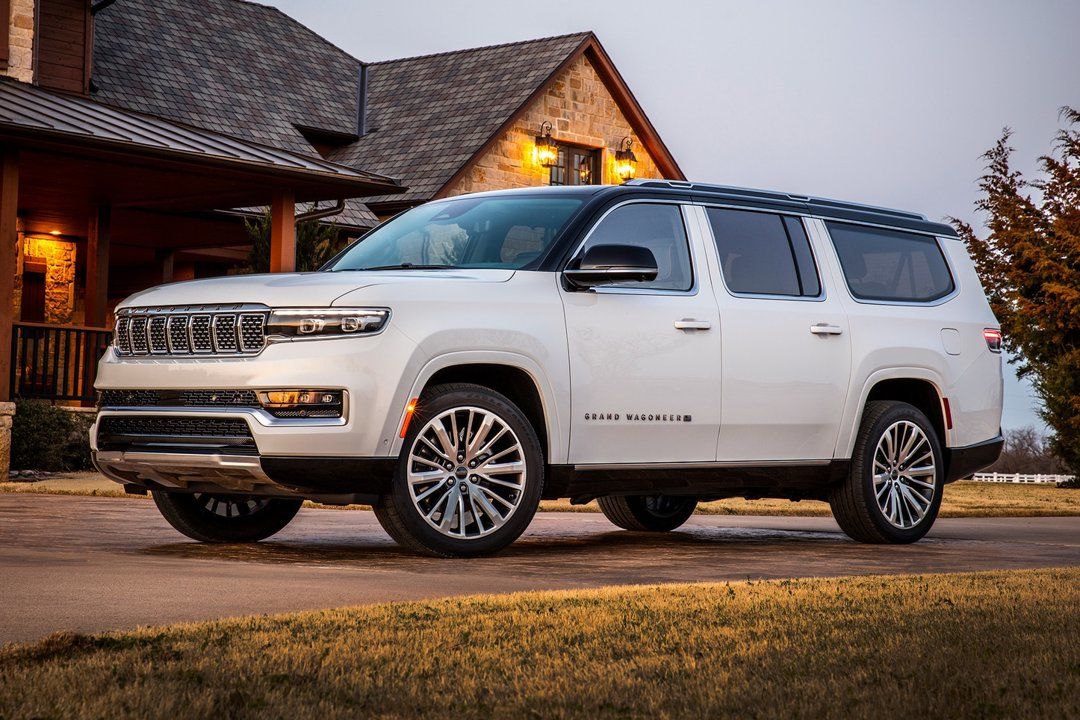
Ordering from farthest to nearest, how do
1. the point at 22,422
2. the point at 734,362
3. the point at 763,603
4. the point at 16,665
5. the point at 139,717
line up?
1. the point at 22,422
2. the point at 734,362
3. the point at 763,603
4. the point at 16,665
5. the point at 139,717

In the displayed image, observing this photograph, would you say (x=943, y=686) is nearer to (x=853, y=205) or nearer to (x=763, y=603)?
(x=763, y=603)

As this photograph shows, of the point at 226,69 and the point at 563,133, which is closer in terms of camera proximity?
the point at 226,69

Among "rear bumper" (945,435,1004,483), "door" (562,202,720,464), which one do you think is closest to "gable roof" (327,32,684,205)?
"rear bumper" (945,435,1004,483)

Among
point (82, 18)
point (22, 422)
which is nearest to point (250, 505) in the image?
point (22, 422)

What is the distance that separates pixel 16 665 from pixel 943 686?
249 cm

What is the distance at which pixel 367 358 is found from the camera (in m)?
7.05

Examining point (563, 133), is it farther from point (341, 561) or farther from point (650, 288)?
point (341, 561)

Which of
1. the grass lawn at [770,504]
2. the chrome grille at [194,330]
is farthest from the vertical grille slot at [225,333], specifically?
the grass lawn at [770,504]

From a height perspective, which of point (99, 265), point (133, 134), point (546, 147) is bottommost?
point (99, 265)

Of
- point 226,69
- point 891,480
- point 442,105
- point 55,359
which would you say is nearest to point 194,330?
point 891,480

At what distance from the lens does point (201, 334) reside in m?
Answer: 7.38

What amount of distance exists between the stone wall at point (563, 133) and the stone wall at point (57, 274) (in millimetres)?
7082

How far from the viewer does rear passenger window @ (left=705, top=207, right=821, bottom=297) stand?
8.75 meters

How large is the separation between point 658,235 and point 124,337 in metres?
3.03
